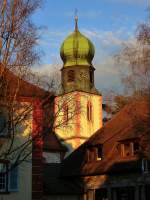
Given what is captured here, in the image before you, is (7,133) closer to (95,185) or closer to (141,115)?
(141,115)

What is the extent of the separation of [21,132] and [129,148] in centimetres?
1005

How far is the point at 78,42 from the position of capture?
64.9 meters

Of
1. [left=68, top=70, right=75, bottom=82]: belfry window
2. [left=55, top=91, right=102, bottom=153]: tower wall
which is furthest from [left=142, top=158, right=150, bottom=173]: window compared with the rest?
[left=68, top=70, right=75, bottom=82]: belfry window

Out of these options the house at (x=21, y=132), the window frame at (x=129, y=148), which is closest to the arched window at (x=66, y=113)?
the house at (x=21, y=132)

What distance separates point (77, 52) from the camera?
6400cm

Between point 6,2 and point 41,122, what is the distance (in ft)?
16.8

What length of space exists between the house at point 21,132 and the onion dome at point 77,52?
39826mm

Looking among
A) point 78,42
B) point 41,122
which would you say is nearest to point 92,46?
point 78,42

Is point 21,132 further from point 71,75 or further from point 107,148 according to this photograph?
point 71,75

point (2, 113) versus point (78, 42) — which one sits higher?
point (78, 42)

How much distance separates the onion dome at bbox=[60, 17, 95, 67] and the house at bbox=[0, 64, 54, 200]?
39826 mm

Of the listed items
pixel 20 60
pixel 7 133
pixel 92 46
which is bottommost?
pixel 7 133

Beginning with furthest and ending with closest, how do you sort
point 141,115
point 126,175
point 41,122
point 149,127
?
point 126,175
point 141,115
point 149,127
point 41,122

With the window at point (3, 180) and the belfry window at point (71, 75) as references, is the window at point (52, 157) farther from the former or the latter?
the window at point (3, 180)
